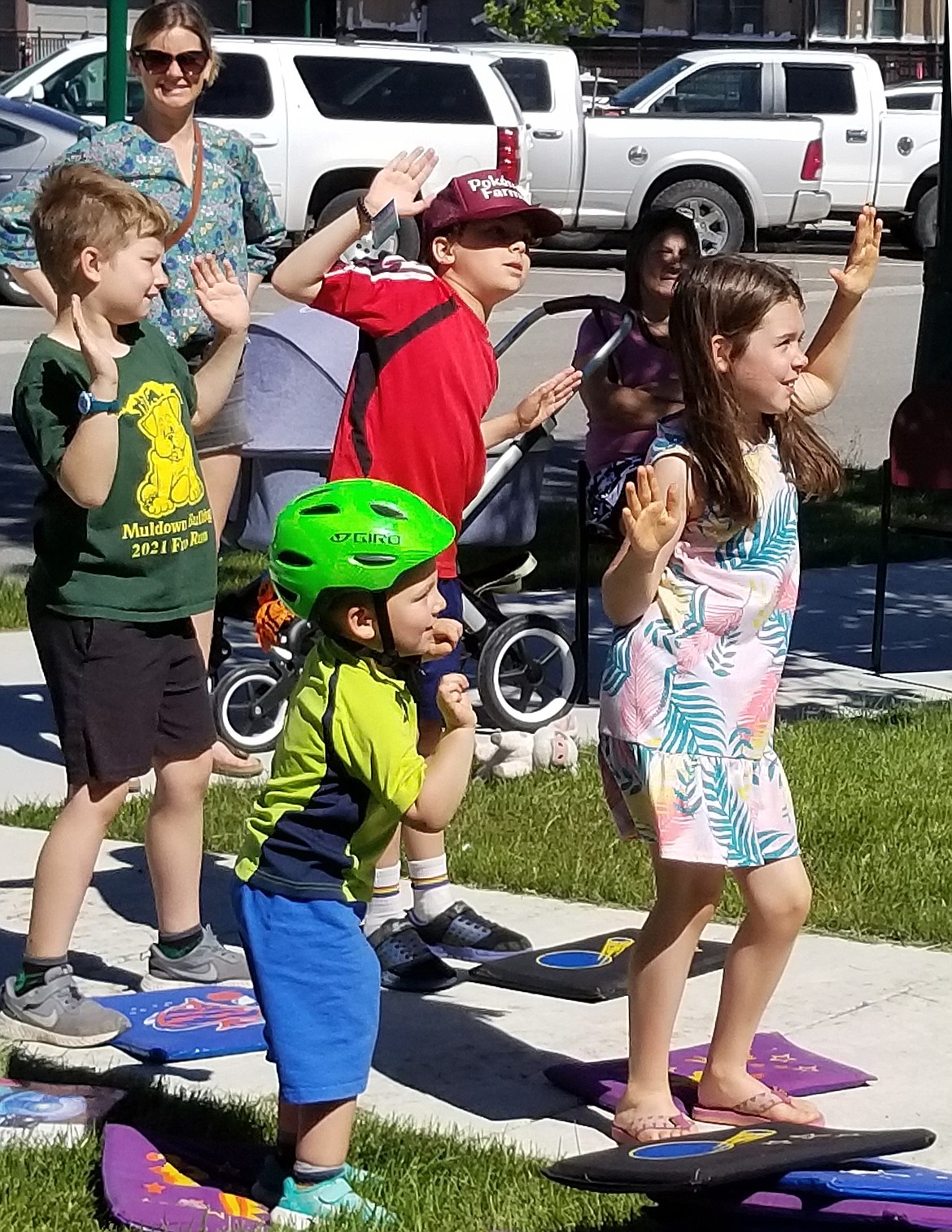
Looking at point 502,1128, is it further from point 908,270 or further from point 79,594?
point 908,270

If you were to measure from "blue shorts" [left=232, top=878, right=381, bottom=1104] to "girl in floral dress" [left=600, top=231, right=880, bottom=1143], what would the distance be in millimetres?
611

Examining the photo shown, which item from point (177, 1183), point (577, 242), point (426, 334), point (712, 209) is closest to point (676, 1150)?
point (177, 1183)

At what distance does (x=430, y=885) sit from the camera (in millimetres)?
5164

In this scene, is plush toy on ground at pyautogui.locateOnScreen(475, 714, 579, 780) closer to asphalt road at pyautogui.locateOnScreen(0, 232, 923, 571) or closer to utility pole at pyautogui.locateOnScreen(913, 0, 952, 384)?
utility pole at pyautogui.locateOnScreen(913, 0, 952, 384)

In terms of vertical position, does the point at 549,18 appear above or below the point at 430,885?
above

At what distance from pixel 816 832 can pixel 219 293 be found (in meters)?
2.36

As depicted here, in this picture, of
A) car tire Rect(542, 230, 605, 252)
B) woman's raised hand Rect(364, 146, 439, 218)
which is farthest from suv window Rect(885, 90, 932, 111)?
woman's raised hand Rect(364, 146, 439, 218)

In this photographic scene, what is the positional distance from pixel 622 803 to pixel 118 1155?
110 centimetres

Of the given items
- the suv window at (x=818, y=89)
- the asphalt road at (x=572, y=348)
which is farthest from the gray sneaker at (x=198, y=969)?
the suv window at (x=818, y=89)

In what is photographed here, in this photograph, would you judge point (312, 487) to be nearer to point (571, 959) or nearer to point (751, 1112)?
point (571, 959)

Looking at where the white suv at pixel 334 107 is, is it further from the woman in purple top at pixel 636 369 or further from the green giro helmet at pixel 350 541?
the green giro helmet at pixel 350 541

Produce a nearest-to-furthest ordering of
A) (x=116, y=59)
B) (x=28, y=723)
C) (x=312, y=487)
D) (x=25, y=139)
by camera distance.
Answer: (x=312, y=487) → (x=28, y=723) → (x=116, y=59) → (x=25, y=139)

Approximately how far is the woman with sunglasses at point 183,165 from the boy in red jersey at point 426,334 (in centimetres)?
82

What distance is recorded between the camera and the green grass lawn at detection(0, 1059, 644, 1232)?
12.1 feet
